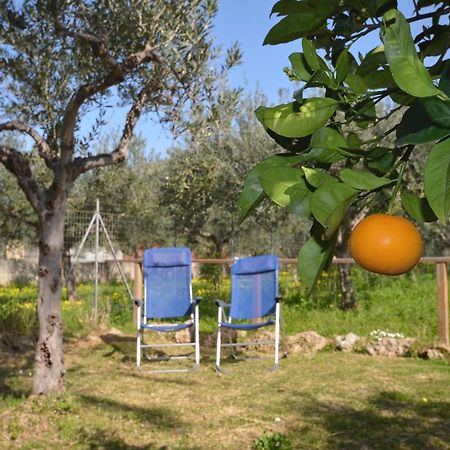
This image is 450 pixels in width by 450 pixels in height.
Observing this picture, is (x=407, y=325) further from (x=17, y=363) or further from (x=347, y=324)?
(x=17, y=363)

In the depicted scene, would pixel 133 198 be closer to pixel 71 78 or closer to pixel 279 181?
pixel 71 78

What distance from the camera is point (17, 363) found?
649 centimetres

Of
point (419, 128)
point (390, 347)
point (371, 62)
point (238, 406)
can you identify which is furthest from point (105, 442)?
point (390, 347)

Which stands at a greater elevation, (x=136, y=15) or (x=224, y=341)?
(x=136, y=15)

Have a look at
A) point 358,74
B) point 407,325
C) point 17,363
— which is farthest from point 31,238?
point 358,74

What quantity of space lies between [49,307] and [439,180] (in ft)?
14.4

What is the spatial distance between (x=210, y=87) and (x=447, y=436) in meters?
3.51

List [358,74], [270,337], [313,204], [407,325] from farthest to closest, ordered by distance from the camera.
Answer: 1. [407,325]
2. [270,337]
3. [358,74]
4. [313,204]

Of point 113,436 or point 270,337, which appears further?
point 270,337

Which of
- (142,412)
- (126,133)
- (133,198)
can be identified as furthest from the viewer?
(133,198)

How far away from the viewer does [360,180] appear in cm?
73

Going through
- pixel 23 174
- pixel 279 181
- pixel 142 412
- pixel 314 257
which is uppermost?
pixel 23 174

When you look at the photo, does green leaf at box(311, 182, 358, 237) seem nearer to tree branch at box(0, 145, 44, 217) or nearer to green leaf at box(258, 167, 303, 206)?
green leaf at box(258, 167, 303, 206)

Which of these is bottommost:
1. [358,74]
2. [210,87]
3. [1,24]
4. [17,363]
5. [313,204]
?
[17,363]
